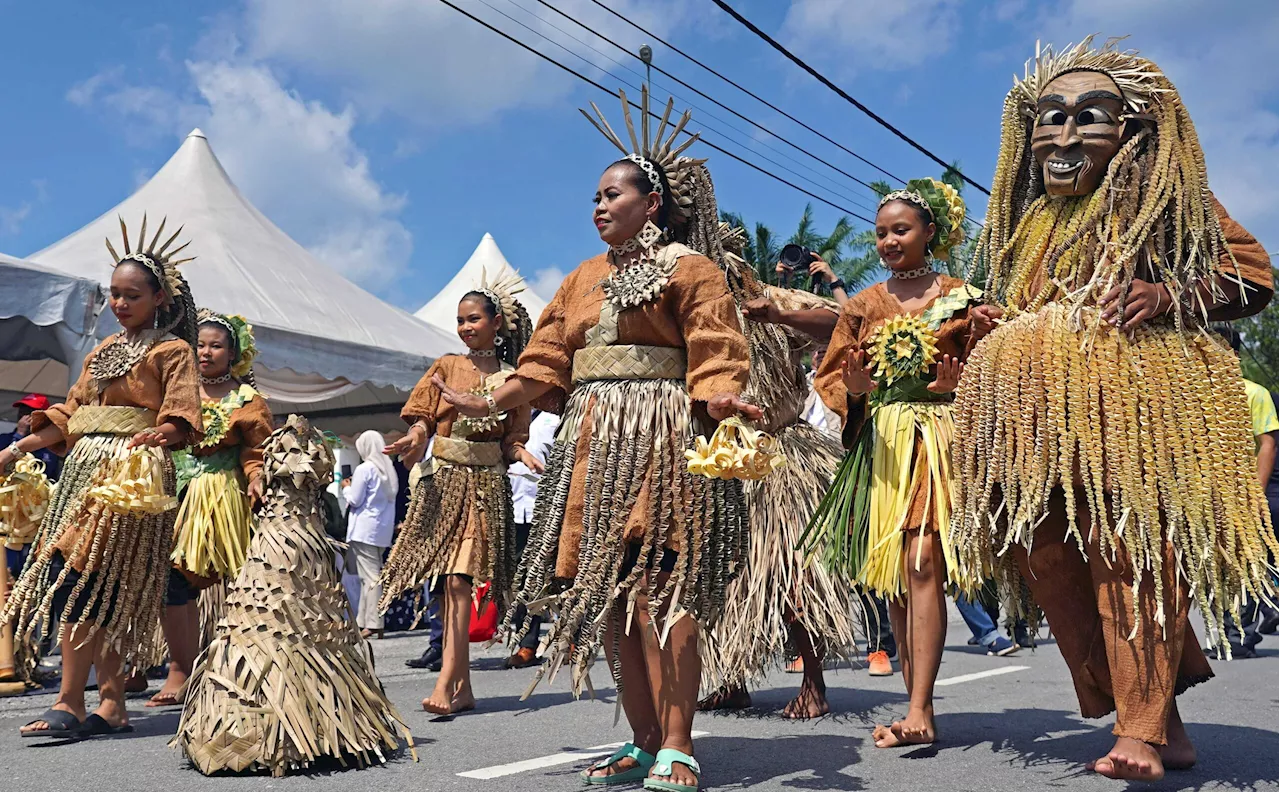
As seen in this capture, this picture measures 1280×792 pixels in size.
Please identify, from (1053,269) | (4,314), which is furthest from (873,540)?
(4,314)

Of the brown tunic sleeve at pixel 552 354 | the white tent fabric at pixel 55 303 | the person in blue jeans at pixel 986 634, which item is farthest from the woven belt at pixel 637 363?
the white tent fabric at pixel 55 303

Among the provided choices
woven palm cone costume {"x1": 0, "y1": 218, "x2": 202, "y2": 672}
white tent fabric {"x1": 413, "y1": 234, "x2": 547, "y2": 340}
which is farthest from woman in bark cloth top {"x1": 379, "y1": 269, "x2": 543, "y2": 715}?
white tent fabric {"x1": 413, "y1": 234, "x2": 547, "y2": 340}

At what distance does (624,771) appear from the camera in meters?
3.66

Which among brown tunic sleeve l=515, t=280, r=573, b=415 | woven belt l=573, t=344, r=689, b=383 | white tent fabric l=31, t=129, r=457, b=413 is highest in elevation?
white tent fabric l=31, t=129, r=457, b=413

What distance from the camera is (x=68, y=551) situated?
15.6 feet

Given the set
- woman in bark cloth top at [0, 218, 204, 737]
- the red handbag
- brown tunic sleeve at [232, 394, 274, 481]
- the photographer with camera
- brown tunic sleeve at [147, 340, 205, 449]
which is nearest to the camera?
woman in bark cloth top at [0, 218, 204, 737]

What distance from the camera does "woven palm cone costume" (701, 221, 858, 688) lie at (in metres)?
5.10

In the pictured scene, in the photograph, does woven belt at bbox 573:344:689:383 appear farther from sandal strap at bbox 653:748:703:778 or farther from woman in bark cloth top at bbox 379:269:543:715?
woman in bark cloth top at bbox 379:269:543:715

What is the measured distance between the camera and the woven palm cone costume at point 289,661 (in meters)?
3.84

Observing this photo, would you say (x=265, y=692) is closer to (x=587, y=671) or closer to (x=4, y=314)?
(x=587, y=671)

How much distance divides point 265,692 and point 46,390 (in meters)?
8.54

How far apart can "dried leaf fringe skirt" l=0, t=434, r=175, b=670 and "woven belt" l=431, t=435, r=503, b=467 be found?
4.70ft

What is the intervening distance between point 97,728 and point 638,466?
260 cm

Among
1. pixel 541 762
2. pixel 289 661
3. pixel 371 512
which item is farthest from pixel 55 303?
pixel 541 762
